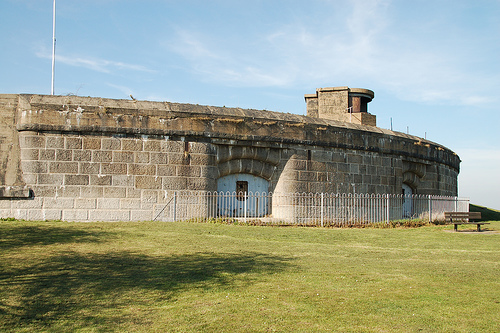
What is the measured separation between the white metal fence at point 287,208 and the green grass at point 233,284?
3.33 metres

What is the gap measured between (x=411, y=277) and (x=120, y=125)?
32.1ft

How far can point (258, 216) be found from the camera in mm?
16031

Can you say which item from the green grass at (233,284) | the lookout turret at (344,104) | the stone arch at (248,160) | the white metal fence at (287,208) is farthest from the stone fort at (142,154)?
the lookout turret at (344,104)

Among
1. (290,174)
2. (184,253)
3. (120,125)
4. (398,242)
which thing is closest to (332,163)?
(290,174)

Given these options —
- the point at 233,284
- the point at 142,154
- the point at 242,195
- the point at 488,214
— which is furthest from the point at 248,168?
the point at 488,214

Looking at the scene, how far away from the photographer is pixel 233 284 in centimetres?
660

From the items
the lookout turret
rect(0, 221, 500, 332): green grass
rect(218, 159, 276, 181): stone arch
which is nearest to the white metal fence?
rect(218, 159, 276, 181): stone arch

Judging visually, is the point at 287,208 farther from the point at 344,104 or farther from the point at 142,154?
the point at 344,104

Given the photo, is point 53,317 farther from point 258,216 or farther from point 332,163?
point 332,163

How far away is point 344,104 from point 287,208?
378 inches

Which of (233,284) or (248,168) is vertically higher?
Answer: (248,168)

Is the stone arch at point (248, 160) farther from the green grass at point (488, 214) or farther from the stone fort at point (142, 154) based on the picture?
the green grass at point (488, 214)

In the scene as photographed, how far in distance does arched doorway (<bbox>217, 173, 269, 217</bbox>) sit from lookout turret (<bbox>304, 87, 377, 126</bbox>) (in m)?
8.52

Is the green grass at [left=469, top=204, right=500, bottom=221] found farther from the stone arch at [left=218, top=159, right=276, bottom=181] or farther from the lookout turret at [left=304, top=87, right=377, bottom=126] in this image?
the stone arch at [left=218, top=159, right=276, bottom=181]
